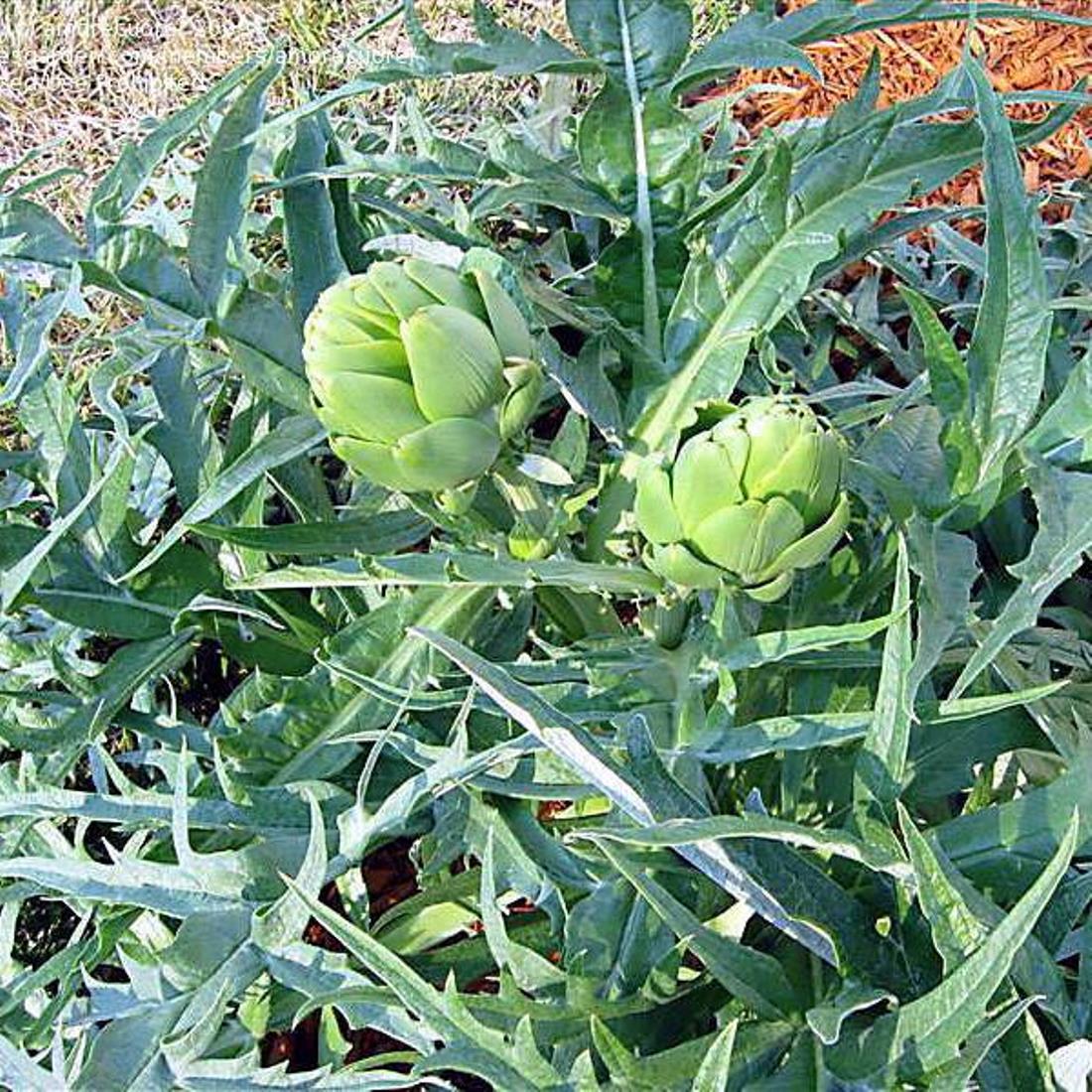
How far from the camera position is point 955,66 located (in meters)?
1.43

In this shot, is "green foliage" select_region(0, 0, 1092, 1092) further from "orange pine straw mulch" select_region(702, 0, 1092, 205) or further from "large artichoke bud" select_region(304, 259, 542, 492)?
"orange pine straw mulch" select_region(702, 0, 1092, 205)

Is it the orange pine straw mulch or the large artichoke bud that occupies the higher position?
the large artichoke bud

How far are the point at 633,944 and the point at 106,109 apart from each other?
137cm

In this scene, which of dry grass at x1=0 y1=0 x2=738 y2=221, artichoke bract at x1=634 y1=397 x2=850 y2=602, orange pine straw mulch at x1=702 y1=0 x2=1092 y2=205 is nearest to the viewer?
artichoke bract at x1=634 y1=397 x2=850 y2=602

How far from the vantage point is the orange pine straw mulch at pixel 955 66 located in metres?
1.43

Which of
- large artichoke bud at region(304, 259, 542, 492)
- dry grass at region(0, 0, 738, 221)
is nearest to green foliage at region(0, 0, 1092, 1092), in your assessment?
large artichoke bud at region(304, 259, 542, 492)

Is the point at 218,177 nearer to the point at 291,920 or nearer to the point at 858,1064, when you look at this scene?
the point at 291,920

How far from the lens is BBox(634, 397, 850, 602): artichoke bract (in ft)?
1.90

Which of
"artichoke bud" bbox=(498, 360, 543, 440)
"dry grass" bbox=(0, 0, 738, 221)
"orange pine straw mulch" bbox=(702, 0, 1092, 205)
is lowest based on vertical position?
"orange pine straw mulch" bbox=(702, 0, 1092, 205)

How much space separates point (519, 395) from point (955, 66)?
3.19 feet

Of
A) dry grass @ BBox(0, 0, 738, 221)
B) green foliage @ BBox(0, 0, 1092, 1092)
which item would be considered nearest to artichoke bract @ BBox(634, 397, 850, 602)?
green foliage @ BBox(0, 0, 1092, 1092)

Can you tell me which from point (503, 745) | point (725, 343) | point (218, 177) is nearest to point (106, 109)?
point (218, 177)

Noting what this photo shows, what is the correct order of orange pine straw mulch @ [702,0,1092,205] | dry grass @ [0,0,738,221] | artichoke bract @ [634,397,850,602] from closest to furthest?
artichoke bract @ [634,397,850,602]
orange pine straw mulch @ [702,0,1092,205]
dry grass @ [0,0,738,221]

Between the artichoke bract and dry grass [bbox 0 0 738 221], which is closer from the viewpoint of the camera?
the artichoke bract
